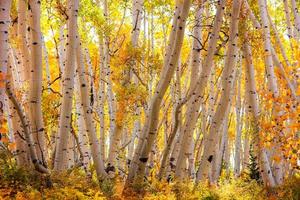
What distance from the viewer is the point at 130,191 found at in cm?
890

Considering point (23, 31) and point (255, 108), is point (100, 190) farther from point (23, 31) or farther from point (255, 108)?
point (255, 108)

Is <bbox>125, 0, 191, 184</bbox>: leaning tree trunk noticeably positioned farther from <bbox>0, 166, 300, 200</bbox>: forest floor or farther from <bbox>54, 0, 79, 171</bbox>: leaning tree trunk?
<bbox>54, 0, 79, 171</bbox>: leaning tree trunk

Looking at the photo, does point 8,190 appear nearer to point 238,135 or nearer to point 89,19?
point 89,19

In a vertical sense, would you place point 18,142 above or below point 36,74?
below

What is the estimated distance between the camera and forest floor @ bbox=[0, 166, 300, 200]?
7.43 m

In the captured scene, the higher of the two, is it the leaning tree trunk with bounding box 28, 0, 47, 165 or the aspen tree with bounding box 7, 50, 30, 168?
the leaning tree trunk with bounding box 28, 0, 47, 165

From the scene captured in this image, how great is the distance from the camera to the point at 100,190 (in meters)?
8.99

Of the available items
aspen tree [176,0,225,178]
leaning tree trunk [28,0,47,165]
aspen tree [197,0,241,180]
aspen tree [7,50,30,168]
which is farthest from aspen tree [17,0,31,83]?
aspen tree [197,0,241,180]

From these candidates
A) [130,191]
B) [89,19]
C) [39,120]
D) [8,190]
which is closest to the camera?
[8,190]

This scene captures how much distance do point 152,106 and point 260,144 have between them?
9.47ft

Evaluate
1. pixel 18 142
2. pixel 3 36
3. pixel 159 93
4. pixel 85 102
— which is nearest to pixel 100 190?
pixel 85 102

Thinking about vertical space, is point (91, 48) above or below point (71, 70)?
above

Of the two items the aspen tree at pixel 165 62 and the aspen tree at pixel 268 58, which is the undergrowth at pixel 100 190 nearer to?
the aspen tree at pixel 165 62

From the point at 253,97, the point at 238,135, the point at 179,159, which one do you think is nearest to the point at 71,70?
the point at 179,159
